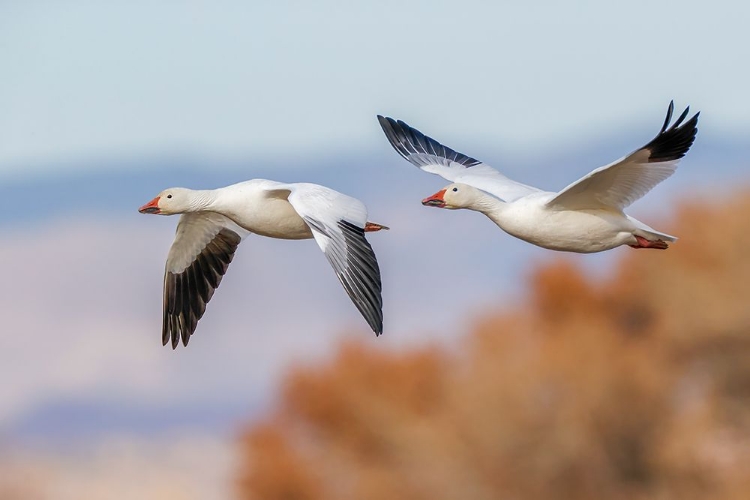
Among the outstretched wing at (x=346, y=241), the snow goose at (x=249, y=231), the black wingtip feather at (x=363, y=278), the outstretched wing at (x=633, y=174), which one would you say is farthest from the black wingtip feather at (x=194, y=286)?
the outstretched wing at (x=633, y=174)

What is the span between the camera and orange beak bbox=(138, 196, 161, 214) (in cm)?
1352

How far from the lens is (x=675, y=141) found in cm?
1180

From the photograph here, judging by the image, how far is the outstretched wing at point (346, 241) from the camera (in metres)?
11.7

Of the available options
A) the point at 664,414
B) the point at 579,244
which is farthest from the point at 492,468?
the point at 579,244

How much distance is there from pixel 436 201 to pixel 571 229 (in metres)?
1.37

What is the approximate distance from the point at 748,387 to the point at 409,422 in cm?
798

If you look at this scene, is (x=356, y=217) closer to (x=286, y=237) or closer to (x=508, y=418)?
(x=286, y=237)

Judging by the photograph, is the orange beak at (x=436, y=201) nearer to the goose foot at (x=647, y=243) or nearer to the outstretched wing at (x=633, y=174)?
the outstretched wing at (x=633, y=174)

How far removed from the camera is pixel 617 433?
36.0 metres

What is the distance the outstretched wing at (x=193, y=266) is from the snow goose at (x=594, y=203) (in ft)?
7.39

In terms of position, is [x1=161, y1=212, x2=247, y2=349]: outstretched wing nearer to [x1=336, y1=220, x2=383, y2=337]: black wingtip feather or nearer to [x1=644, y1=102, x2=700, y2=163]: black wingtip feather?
[x1=336, y1=220, x2=383, y2=337]: black wingtip feather

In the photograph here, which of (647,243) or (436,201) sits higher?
(436,201)

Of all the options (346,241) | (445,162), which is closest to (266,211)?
(346,241)

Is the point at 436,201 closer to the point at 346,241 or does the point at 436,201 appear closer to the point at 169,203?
the point at 346,241
